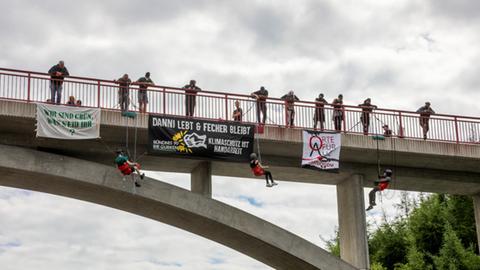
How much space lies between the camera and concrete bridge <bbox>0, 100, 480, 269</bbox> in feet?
74.0

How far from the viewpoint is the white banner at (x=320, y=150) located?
978 inches

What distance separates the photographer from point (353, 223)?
84.9ft

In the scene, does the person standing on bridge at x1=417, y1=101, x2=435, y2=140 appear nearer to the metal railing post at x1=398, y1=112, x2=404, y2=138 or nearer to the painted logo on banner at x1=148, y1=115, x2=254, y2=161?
the metal railing post at x1=398, y1=112, x2=404, y2=138

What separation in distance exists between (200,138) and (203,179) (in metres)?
1.51

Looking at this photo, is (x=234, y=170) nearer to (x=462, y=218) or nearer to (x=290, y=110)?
(x=290, y=110)

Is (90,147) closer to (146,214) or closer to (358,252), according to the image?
(146,214)

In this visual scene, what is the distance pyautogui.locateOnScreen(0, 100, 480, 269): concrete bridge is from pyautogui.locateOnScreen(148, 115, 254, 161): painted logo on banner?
528 mm

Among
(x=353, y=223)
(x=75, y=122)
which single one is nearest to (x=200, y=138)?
(x=75, y=122)

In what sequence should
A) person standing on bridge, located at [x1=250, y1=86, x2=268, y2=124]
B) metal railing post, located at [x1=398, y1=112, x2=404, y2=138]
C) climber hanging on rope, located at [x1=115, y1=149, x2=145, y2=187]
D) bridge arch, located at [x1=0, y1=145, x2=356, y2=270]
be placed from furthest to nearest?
metal railing post, located at [x1=398, y1=112, x2=404, y2=138] → person standing on bridge, located at [x1=250, y1=86, x2=268, y2=124] → bridge arch, located at [x1=0, y1=145, x2=356, y2=270] → climber hanging on rope, located at [x1=115, y1=149, x2=145, y2=187]

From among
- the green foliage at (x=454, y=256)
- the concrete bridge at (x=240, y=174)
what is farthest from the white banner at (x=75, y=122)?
the green foliage at (x=454, y=256)

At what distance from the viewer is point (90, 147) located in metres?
23.9

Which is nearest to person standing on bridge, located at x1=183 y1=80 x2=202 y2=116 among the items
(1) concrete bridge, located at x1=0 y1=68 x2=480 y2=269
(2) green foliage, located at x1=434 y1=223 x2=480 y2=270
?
(1) concrete bridge, located at x1=0 y1=68 x2=480 y2=269

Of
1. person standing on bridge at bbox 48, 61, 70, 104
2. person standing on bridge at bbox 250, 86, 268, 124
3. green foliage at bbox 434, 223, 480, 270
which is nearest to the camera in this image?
person standing on bridge at bbox 48, 61, 70, 104

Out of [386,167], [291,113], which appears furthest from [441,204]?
[291,113]
